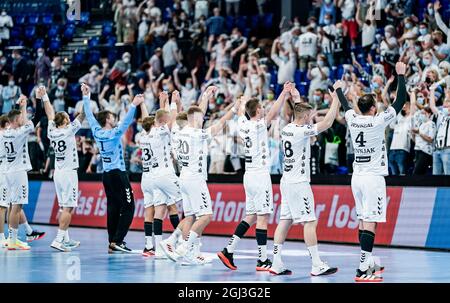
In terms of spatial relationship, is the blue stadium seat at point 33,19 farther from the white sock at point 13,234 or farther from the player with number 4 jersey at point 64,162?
the white sock at point 13,234

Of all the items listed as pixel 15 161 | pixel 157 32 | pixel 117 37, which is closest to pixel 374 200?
pixel 15 161

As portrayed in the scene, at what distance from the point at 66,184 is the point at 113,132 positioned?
204 centimetres

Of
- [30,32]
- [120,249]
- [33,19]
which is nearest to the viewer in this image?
[120,249]

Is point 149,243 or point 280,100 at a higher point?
point 280,100

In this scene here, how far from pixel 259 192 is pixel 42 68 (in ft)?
71.9

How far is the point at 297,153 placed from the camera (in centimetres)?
1634

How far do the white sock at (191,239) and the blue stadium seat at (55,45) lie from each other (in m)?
24.1

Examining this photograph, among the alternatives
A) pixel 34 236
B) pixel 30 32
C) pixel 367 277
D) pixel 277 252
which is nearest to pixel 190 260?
pixel 277 252

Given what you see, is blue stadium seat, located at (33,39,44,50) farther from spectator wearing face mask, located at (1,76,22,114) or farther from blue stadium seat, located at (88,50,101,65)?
spectator wearing face mask, located at (1,76,22,114)

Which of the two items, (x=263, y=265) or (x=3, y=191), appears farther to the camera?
(x=3, y=191)

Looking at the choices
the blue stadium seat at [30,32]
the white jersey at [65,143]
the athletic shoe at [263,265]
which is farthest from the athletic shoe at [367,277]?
the blue stadium seat at [30,32]

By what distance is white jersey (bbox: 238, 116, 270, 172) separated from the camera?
17.3 m

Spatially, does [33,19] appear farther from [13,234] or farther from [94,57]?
[13,234]
